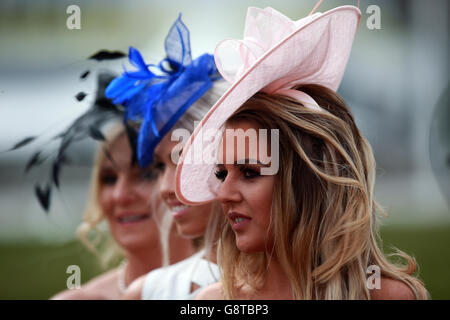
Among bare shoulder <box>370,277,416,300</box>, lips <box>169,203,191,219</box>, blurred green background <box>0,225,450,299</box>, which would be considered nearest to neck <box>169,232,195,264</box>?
lips <box>169,203,191,219</box>

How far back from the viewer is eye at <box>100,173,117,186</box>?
7.19 ft

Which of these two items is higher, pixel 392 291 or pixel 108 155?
pixel 108 155

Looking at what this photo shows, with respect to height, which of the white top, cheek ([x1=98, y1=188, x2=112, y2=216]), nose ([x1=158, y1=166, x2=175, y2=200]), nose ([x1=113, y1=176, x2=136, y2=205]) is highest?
nose ([x1=158, y1=166, x2=175, y2=200])

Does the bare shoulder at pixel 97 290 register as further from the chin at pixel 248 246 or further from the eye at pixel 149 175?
the chin at pixel 248 246

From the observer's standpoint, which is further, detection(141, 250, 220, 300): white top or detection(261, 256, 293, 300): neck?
detection(141, 250, 220, 300): white top

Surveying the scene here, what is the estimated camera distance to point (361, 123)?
168 centimetres

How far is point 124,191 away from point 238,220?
30.3 inches

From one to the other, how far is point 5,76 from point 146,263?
0.87 metres

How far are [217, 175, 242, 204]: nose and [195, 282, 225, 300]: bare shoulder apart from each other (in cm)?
29

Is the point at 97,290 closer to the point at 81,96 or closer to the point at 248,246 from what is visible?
the point at 81,96

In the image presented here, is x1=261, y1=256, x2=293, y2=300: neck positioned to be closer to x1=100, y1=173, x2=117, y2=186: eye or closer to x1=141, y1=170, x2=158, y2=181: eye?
x1=141, y1=170, x2=158, y2=181: eye

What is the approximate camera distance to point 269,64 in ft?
4.56

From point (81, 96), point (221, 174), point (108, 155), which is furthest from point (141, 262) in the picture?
point (221, 174)

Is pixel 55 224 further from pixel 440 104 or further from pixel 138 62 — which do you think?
pixel 440 104
